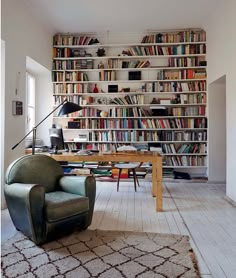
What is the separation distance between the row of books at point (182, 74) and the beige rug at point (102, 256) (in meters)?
3.80

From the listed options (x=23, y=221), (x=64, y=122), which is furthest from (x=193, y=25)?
(x=23, y=221)

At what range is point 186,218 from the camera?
3.32 m

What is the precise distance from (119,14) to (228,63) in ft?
6.97

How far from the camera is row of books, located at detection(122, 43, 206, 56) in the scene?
5.68m

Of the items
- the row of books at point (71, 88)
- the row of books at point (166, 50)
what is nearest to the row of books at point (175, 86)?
the row of books at point (166, 50)

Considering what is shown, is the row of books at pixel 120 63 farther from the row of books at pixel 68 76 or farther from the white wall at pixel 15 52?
the white wall at pixel 15 52

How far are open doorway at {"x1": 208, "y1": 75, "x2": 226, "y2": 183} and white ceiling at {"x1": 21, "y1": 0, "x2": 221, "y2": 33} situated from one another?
4.59 ft

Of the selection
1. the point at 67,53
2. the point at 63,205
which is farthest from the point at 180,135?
the point at 63,205

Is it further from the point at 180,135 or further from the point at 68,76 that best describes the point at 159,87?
the point at 68,76

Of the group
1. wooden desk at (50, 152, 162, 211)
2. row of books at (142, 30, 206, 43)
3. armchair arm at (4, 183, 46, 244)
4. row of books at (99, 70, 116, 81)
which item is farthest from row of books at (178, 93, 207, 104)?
armchair arm at (4, 183, 46, 244)

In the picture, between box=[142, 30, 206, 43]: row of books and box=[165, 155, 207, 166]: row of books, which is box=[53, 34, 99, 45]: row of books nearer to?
box=[142, 30, 206, 43]: row of books

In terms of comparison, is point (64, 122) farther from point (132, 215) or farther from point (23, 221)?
point (23, 221)

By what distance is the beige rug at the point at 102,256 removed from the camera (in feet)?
6.61

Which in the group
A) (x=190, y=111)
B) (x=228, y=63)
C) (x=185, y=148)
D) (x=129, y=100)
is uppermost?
(x=228, y=63)
